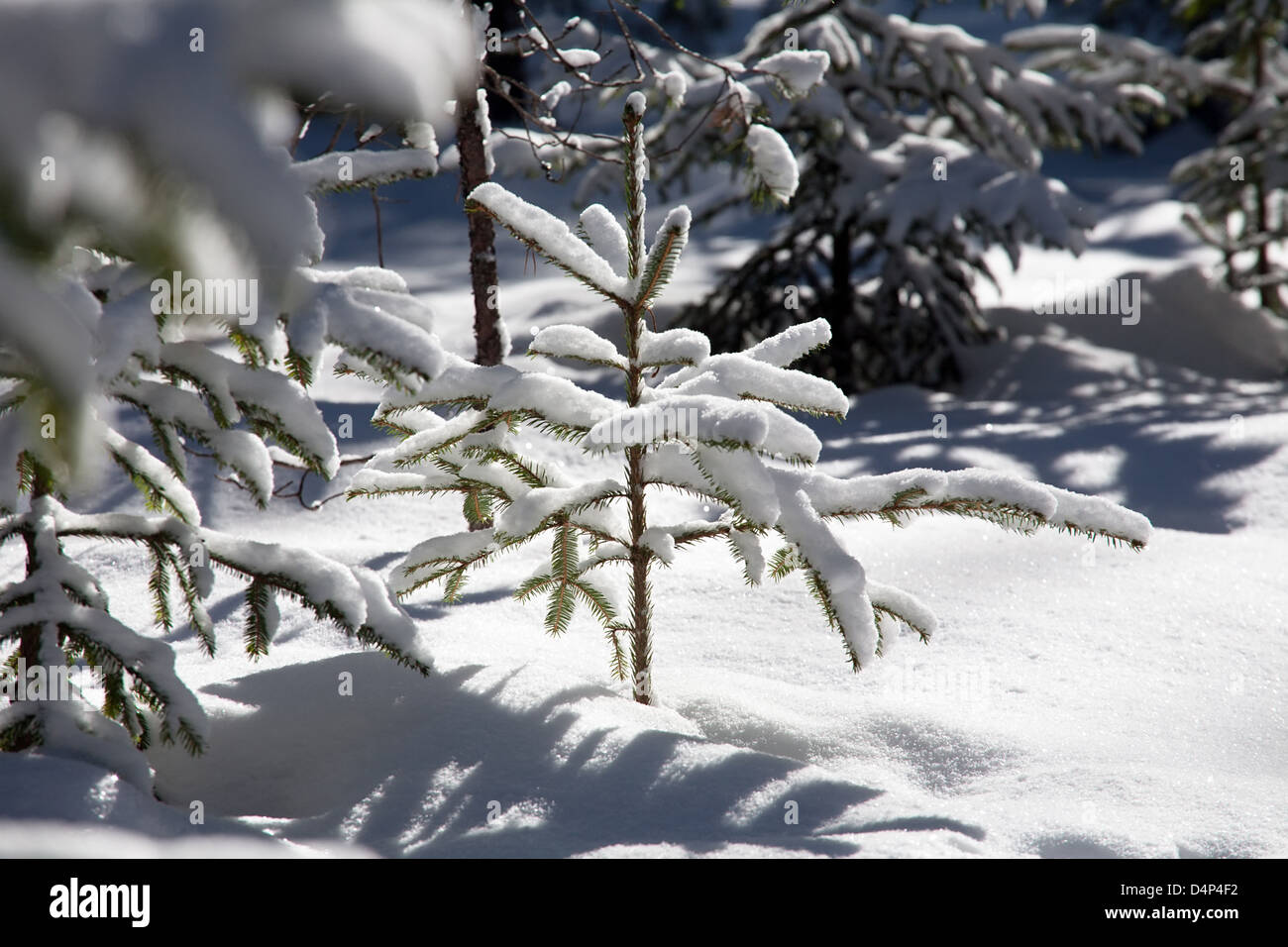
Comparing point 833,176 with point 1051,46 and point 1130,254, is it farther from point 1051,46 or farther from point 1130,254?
point 1130,254

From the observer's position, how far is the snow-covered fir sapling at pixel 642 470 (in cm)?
198

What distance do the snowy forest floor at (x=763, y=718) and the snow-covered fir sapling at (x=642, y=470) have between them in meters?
0.30

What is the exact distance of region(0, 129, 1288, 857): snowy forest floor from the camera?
185cm

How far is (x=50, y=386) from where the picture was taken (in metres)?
0.95

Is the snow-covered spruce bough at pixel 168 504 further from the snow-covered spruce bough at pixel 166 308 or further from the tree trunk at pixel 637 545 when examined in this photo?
the tree trunk at pixel 637 545

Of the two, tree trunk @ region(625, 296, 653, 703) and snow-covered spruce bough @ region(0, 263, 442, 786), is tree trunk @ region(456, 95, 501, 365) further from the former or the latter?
snow-covered spruce bough @ region(0, 263, 442, 786)

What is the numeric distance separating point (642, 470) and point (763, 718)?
690 millimetres

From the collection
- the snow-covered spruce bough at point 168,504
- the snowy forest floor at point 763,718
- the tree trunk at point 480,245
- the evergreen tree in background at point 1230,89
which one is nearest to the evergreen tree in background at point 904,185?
the evergreen tree in background at point 1230,89

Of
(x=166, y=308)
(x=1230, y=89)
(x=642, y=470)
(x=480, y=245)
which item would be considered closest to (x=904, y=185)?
(x=480, y=245)

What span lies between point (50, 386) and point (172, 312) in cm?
88

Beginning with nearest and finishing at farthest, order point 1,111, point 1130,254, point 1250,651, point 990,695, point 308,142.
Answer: point 1,111 → point 990,695 → point 1250,651 → point 1130,254 → point 308,142

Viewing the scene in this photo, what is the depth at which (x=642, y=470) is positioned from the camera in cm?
238

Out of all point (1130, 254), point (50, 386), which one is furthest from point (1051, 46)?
point (50, 386)

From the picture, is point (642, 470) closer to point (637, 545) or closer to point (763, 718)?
point (637, 545)
